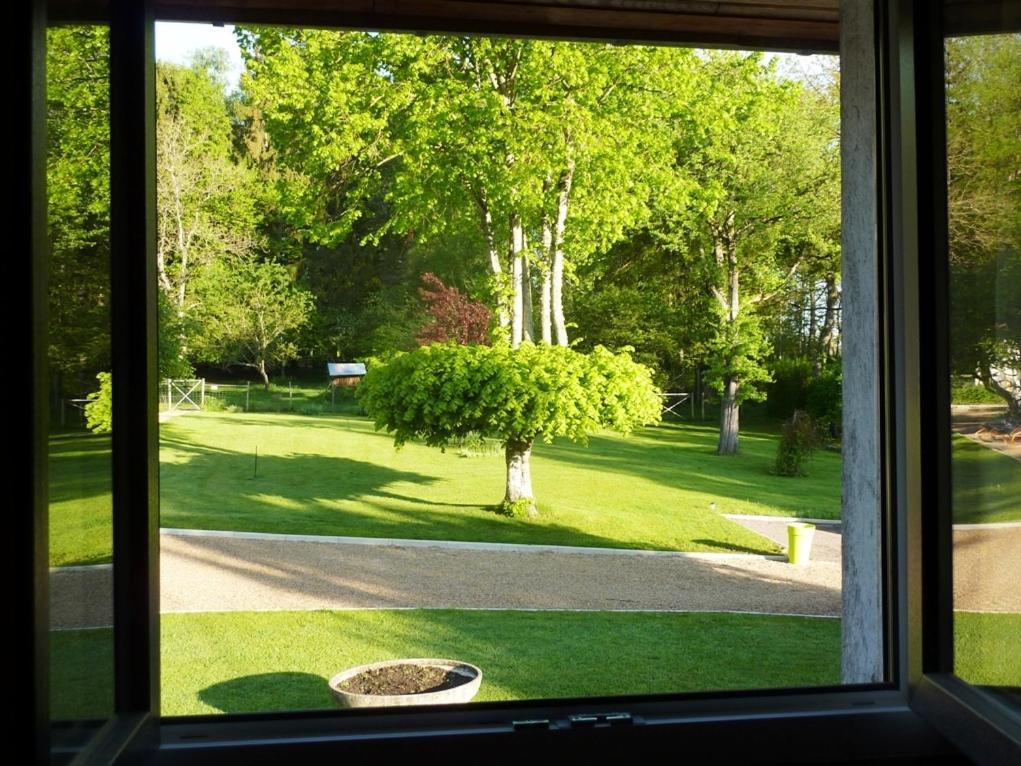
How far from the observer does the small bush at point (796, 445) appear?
30.0 ft

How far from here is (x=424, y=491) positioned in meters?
8.32

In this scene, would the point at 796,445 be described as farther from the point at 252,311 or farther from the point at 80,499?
the point at 80,499

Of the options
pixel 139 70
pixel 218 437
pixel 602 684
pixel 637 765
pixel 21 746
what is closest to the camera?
pixel 21 746

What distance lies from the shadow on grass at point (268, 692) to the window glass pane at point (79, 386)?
17.5 feet

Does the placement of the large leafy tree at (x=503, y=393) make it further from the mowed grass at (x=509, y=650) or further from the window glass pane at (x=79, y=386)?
the window glass pane at (x=79, y=386)

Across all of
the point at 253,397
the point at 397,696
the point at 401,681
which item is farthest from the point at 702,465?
the point at 397,696

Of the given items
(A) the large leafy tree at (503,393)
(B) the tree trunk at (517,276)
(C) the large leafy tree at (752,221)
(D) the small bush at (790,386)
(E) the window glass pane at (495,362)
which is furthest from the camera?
(D) the small bush at (790,386)

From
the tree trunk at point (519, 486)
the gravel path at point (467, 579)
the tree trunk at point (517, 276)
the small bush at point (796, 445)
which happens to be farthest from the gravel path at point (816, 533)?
the tree trunk at point (517, 276)

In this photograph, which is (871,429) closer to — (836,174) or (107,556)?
(107,556)

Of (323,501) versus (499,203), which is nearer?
(499,203)

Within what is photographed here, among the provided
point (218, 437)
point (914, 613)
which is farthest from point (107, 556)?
point (218, 437)

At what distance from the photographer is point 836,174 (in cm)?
914

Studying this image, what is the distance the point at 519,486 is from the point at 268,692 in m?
2.68

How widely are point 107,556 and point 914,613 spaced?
965 mm
